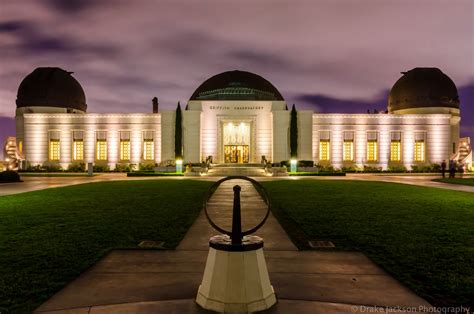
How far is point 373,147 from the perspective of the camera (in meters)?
42.4

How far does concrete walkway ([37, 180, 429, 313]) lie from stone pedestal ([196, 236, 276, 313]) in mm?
166

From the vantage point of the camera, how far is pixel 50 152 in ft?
140

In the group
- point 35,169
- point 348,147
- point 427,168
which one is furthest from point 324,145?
point 35,169

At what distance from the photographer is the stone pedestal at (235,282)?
12.6 feet

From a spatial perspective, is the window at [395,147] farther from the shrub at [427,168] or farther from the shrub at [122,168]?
the shrub at [122,168]

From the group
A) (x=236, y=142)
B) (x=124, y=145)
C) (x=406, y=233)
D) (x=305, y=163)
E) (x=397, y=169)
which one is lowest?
(x=406, y=233)

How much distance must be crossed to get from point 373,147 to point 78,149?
3323 cm

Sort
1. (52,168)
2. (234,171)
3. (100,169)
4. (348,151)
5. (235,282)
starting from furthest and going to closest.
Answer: (348,151) < (52,168) < (100,169) < (234,171) < (235,282)

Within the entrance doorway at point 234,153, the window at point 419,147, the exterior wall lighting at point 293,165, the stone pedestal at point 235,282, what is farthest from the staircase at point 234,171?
the stone pedestal at point 235,282

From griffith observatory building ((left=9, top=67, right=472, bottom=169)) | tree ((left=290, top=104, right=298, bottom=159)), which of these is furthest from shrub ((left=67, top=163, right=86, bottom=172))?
tree ((left=290, top=104, right=298, bottom=159))

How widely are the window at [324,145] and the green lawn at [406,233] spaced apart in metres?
27.3

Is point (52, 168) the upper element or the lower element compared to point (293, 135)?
lower

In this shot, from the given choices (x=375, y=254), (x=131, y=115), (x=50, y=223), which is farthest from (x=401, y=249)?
(x=131, y=115)

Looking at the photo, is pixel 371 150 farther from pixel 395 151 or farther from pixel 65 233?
pixel 65 233
